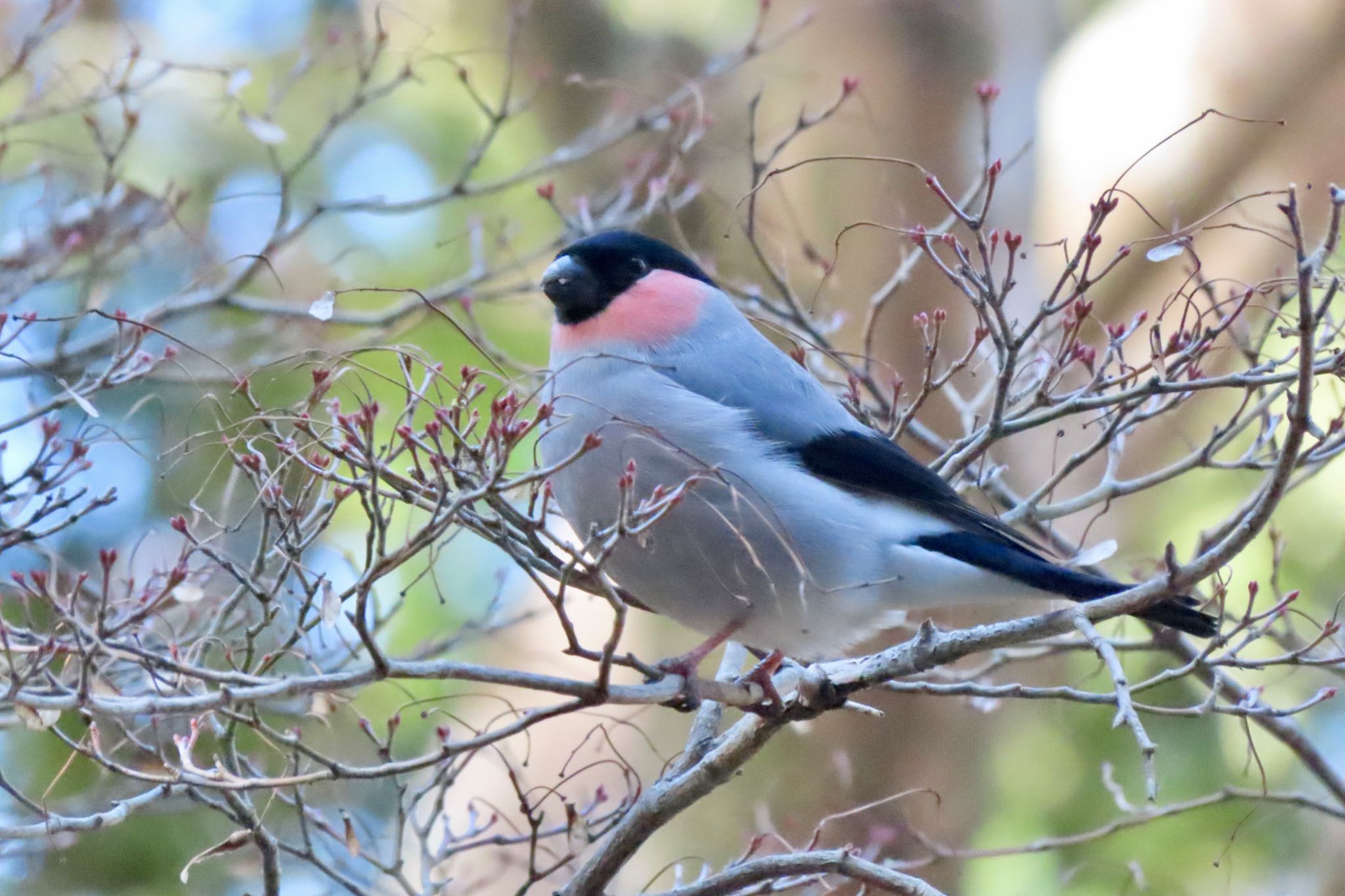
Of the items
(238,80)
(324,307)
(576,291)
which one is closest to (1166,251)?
(324,307)

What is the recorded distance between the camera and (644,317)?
2.92m

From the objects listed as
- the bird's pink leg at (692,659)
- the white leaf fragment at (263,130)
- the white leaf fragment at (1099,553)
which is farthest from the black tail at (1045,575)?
the white leaf fragment at (263,130)

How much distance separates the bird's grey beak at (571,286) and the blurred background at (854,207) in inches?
44.8

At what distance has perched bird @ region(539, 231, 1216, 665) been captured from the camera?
244 cm

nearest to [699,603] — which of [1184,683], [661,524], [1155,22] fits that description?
[661,524]

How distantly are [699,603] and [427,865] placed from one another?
712mm

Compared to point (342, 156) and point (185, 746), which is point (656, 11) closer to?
point (342, 156)

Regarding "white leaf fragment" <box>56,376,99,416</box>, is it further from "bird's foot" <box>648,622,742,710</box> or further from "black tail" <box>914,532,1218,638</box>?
→ "black tail" <box>914,532,1218,638</box>

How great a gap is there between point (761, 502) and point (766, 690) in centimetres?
38

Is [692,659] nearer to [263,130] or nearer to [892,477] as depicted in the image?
[892,477]

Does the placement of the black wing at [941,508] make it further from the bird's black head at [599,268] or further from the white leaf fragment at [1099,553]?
the bird's black head at [599,268]

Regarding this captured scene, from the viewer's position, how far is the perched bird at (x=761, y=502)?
2436mm

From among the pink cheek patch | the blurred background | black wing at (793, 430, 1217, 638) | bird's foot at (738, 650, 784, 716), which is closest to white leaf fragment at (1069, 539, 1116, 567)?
black wing at (793, 430, 1217, 638)

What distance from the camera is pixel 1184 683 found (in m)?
4.39
